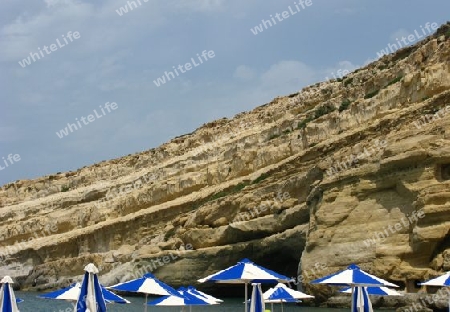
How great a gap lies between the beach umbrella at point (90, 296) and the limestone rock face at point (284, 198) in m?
17.9

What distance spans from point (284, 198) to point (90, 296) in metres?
31.6

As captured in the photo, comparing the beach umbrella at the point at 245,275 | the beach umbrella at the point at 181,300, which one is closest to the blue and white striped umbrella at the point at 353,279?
the beach umbrella at the point at 245,275

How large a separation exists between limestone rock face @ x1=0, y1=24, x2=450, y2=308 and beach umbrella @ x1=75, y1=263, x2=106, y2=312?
1790 cm

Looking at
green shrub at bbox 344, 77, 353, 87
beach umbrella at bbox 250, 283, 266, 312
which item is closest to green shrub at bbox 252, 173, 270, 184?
green shrub at bbox 344, 77, 353, 87

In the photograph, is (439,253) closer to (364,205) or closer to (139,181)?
(364,205)

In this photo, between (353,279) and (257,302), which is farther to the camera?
(353,279)

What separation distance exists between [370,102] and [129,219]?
27.1m

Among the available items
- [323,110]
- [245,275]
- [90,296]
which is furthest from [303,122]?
[90,296]

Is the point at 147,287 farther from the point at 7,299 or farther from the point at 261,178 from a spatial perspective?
the point at 261,178

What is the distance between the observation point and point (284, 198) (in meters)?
44.6

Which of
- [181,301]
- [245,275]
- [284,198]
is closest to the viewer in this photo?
[245,275]

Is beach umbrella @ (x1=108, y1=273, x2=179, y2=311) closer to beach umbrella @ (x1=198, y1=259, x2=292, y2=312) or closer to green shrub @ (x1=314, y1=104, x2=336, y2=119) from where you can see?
beach umbrella @ (x1=198, y1=259, x2=292, y2=312)

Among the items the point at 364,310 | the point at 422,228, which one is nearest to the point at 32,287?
the point at 422,228

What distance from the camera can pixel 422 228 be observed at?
28312 millimetres
